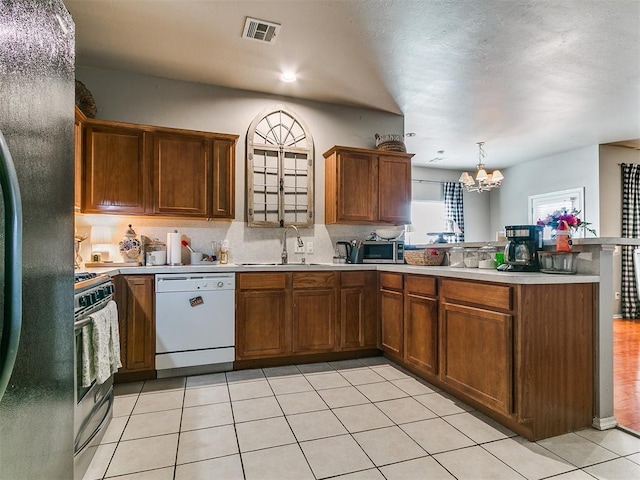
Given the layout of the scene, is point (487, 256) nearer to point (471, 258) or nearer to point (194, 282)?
point (471, 258)

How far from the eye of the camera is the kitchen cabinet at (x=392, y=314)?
3.15 meters

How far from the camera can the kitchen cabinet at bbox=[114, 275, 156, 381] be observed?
2.81 metres

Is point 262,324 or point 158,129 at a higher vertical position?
point 158,129

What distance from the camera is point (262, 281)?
319 centimetres

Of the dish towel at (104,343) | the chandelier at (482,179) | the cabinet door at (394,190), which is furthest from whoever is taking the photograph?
the chandelier at (482,179)

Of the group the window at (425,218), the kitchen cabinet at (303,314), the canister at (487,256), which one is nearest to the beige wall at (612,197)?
the window at (425,218)

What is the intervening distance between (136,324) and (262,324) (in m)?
1.02

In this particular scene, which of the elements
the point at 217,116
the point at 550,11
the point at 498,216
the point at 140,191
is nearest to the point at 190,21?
the point at 217,116

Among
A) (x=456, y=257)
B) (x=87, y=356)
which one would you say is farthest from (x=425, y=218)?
(x=87, y=356)

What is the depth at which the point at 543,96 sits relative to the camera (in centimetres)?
397

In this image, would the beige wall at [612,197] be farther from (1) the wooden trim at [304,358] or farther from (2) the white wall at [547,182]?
(1) the wooden trim at [304,358]

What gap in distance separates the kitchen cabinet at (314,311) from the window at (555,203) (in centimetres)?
400

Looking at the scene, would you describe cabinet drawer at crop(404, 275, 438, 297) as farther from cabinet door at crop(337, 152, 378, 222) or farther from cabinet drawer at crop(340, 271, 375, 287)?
cabinet door at crop(337, 152, 378, 222)

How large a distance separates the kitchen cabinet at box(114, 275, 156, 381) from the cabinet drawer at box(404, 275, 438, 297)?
6.96 feet
